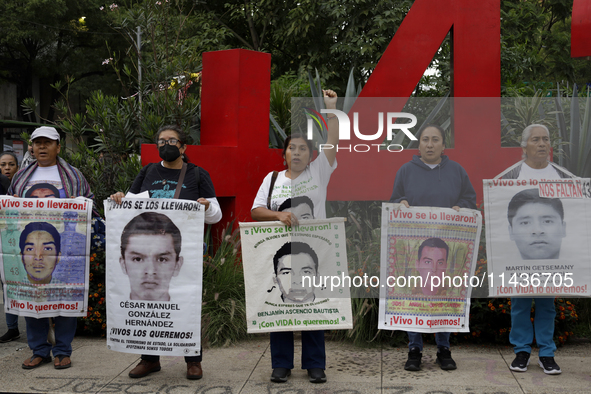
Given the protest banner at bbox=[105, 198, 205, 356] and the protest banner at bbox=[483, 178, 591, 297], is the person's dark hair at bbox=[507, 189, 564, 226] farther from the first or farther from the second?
the protest banner at bbox=[105, 198, 205, 356]

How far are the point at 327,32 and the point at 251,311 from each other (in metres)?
10.7

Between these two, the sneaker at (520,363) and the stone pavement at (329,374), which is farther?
the sneaker at (520,363)

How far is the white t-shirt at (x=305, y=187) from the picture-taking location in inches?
180

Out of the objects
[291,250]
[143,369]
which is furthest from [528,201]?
[143,369]

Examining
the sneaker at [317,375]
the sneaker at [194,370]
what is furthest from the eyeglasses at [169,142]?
the sneaker at [317,375]

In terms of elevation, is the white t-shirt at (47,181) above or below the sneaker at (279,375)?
above

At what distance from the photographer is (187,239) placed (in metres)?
4.56

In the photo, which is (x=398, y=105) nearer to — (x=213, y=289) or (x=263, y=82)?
(x=263, y=82)

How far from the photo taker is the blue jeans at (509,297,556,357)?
15.3 ft

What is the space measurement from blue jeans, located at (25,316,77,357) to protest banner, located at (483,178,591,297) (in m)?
3.42

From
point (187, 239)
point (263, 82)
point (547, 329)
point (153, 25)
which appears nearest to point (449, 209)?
point (547, 329)

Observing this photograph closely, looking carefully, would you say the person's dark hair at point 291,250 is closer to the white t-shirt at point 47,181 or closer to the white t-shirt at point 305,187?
the white t-shirt at point 305,187

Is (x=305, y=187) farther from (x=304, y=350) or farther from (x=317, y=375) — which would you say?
(x=317, y=375)

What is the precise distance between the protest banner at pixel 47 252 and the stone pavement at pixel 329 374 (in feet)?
1.81
